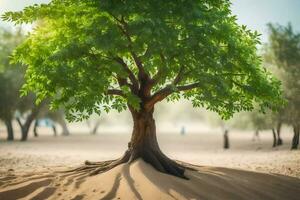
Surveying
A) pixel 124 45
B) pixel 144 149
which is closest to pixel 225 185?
pixel 144 149

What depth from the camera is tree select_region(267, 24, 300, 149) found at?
24.9 meters

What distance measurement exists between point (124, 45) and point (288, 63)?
19.4 meters

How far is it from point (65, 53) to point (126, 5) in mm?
2328

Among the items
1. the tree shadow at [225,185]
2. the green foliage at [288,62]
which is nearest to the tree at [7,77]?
the green foliage at [288,62]

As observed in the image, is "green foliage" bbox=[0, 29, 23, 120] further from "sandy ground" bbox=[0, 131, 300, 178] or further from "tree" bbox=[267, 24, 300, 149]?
"tree" bbox=[267, 24, 300, 149]

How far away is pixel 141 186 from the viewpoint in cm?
1006

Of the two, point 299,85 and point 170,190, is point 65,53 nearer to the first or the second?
point 170,190

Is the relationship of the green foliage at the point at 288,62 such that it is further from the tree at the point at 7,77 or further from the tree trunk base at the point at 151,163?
the tree at the point at 7,77

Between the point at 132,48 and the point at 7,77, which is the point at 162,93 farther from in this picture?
the point at 7,77

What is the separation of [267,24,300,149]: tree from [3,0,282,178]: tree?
45.0 ft

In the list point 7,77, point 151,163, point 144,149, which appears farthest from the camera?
point 7,77

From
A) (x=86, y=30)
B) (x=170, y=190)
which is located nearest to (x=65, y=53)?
(x=86, y=30)

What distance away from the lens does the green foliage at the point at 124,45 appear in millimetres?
9828

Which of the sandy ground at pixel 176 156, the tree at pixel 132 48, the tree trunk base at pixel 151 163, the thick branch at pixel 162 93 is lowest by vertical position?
the sandy ground at pixel 176 156
